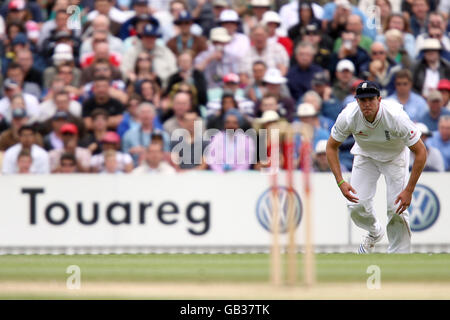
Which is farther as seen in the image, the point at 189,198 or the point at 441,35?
the point at 441,35

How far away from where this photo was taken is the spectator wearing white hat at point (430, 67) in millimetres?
15086

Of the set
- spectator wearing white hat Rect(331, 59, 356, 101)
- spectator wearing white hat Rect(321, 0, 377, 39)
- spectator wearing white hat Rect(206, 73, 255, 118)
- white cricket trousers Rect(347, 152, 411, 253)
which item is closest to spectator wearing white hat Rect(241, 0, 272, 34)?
spectator wearing white hat Rect(321, 0, 377, 39)

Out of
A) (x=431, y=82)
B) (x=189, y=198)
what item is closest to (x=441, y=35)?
(x=431, y=82)

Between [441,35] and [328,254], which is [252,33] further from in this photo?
[328,254]

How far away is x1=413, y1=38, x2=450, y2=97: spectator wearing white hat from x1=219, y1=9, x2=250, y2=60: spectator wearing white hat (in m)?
2.43

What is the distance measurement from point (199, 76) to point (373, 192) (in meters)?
4.80

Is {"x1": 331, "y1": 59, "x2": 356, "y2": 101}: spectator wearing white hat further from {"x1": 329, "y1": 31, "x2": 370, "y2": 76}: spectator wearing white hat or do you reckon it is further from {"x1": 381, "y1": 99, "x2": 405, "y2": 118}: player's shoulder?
{"x1": 381, "y1": 99, "x2": 405, "y2": 118}: player's shoulder

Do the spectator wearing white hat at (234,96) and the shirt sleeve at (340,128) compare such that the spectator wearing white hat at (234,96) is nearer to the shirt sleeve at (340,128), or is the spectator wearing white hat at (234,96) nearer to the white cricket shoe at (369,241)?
the white cricket shoe at (369,241)

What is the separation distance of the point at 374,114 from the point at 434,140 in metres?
4.25

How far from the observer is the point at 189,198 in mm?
13391

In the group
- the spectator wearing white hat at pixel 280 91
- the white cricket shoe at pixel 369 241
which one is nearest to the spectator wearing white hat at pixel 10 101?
the spectator wearing white hat at pixel 280 91

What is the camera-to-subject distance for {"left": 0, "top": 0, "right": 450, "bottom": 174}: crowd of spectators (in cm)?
1391

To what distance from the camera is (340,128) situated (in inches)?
393
